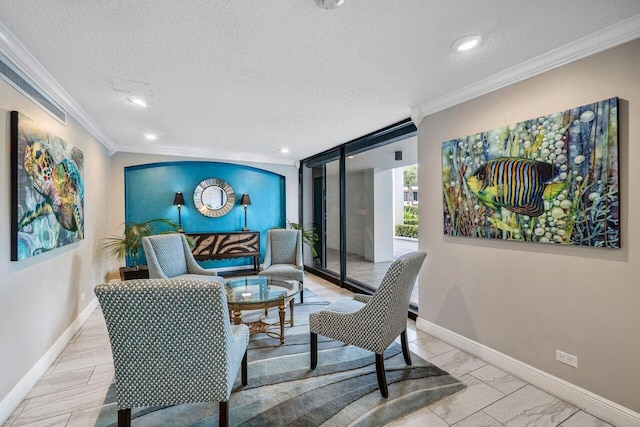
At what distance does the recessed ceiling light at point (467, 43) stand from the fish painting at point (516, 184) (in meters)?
0.90

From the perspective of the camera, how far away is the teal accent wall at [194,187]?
5102mm

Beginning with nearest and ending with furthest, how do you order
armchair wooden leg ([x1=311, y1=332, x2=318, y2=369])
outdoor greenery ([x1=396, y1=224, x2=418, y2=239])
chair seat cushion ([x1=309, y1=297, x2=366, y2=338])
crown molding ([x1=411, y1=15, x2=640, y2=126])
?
crown molding ([x1=411, y1=15, x2=640, y2=126])
chair seat cushion ([x1=309, y1=297, x2=366, y2=338])
armchair wooden leg ([x1=311, y1=332, x2=318, y2=369])
outdoor greenery ([x1=396, y1=224, x2=418, y2=239])

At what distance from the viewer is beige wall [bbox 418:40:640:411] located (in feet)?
5.75

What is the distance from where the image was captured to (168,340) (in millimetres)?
1476

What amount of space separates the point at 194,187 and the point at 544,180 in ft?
17.1

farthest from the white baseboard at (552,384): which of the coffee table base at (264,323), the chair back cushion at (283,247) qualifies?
→ the chair back cushion at (283,247)

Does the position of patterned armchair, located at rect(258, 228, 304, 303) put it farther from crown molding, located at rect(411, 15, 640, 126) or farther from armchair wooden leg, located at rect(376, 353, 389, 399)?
crown molding, located at rect(411, 15, 640, 126)

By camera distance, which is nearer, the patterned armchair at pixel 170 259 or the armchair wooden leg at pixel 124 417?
the armchair wooden leg at pixel 124 417

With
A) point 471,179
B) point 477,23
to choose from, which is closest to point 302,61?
point 477,23

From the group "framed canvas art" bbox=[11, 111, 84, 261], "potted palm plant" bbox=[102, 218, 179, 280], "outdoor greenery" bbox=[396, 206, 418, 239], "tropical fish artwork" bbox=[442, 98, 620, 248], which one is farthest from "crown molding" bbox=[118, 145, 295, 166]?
"tropical fish artwork" bbox=[442, 98, 620, 248]

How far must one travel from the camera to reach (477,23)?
1700 millimetres

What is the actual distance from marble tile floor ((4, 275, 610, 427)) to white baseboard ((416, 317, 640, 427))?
45mm

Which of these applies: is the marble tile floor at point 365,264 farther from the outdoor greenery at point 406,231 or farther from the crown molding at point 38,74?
the crown molding at point 38,74

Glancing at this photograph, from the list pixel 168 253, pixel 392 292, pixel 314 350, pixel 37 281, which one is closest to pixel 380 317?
pixel 392 292
